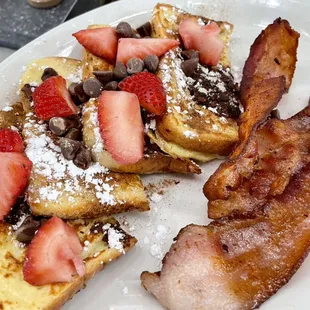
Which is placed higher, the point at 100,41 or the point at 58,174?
the point at 100,41

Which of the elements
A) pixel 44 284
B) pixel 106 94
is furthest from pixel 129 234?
pixel 106 94

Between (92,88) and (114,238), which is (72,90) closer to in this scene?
(92,88)

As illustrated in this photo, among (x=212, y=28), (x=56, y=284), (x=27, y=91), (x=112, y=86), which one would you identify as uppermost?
(x=212, y=28)

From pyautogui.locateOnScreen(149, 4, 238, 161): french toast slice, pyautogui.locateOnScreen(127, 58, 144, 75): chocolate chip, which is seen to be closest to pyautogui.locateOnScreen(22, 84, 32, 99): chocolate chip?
pyautogui.locateOnScreen(127, 58, 144, 75): chocolate chip

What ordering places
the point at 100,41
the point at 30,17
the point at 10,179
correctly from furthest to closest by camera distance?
1. the point at 30,17
2. the point at 100,41
3. the point at 10,179

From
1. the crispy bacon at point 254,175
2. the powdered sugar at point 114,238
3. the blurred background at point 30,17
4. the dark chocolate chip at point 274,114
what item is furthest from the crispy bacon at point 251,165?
the blurred background at point 30,17

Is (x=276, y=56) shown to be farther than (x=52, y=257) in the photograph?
Yes

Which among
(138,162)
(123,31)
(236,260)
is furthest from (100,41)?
(236,260)

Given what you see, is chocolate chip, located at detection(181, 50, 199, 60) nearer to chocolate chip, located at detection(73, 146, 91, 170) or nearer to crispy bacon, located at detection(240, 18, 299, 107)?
crispy bacon, located at detection(240, 18, 299, 107)
